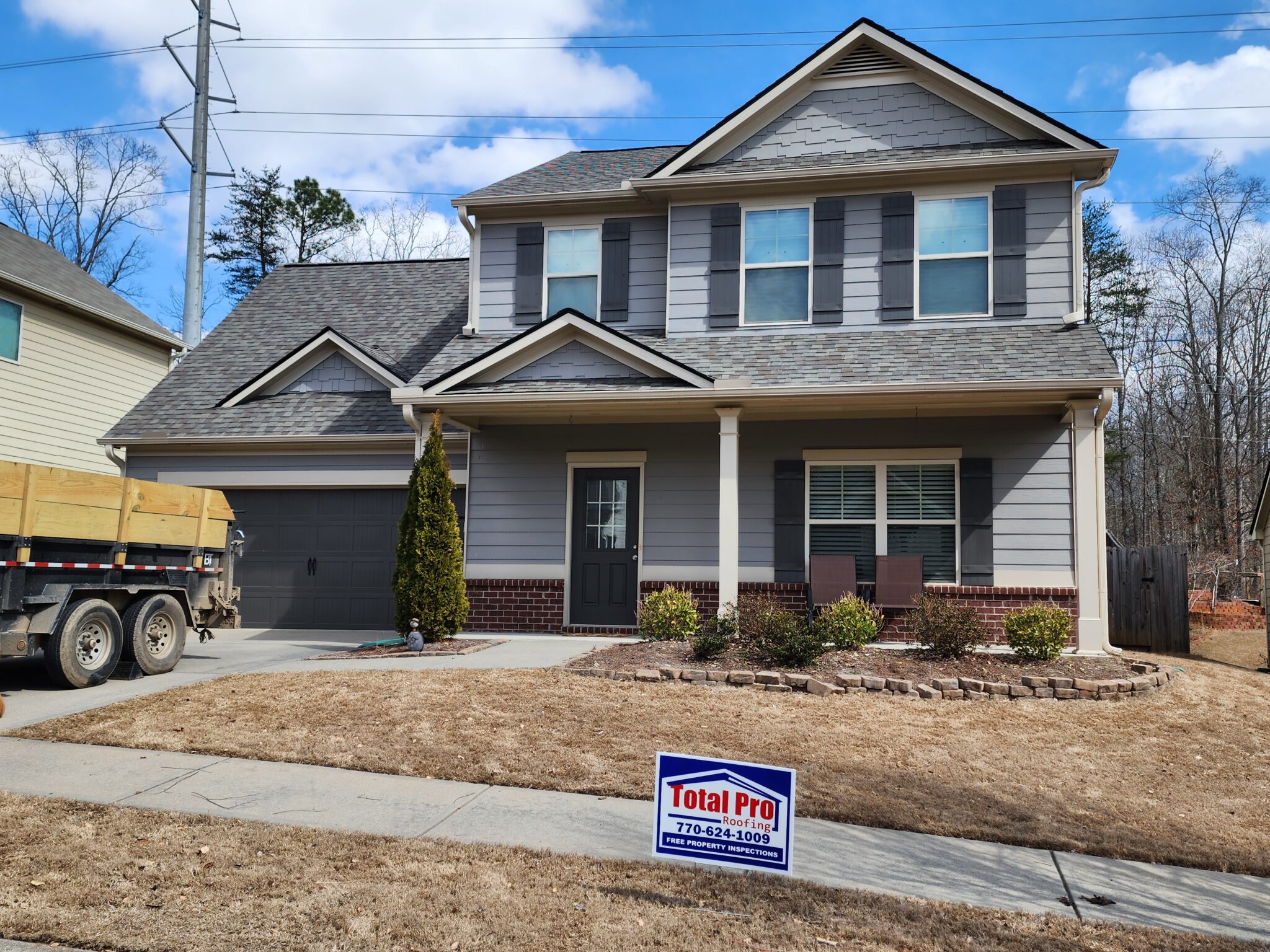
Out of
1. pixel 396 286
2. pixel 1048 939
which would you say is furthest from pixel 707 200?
pixel 1048 939

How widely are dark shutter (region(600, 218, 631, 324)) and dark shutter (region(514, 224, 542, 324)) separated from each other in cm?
91

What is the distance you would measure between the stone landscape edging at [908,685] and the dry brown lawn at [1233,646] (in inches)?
269

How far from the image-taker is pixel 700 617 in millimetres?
12398

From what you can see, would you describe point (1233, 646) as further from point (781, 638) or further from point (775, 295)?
point (781, 638)

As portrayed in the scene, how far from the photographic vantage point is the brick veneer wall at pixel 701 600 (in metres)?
11.6

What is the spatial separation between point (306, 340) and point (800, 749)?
39.6 feet

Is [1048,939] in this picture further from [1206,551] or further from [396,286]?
[1206,551]

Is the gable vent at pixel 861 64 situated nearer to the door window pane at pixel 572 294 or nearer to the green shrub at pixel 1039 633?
the door window pane at pixel 572 294

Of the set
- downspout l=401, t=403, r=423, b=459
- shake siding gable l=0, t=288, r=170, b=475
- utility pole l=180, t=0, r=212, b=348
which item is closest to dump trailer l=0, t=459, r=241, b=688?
downspout l=401, t=403, r=423, b=459

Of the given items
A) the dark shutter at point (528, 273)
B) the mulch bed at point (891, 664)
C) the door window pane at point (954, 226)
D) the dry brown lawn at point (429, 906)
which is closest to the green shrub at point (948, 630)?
the mulch bed at point (891, 664)

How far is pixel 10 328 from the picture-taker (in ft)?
50.6

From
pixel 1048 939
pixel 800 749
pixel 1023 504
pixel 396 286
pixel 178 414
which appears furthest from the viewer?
pixel 396 286

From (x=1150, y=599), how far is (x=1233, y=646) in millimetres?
2425

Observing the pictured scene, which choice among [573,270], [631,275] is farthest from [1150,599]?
[573,270]
